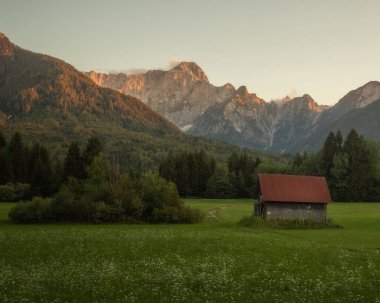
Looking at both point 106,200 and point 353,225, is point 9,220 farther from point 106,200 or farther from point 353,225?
point 353,225

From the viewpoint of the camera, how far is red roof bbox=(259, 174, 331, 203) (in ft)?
258

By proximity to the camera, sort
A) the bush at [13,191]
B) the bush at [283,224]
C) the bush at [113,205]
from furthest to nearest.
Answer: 1. the bush at [13,191]
2. the bush at [113,205]
3. the bush at [283,224]

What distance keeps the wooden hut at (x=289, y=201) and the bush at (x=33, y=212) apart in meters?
36.6

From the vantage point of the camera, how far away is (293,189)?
80500 millimetres

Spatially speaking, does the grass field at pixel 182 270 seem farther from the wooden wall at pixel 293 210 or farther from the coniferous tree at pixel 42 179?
the coniferous tree at pixel 42 179

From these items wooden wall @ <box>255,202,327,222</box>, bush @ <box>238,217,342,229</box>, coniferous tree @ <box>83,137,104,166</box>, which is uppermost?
coniferous tree @ <box>83,137,104,166</box>

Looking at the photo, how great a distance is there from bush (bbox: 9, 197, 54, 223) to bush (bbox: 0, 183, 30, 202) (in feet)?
143

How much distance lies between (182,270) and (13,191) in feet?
313

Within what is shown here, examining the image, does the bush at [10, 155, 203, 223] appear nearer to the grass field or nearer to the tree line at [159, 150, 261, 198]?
the grass field

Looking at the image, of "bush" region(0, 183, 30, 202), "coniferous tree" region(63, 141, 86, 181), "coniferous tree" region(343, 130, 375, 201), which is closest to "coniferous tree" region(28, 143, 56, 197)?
"coniferous tree" region(63, 141, 86, 181)

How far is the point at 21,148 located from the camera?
430ft

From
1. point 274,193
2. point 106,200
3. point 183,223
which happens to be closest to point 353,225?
point 274,193

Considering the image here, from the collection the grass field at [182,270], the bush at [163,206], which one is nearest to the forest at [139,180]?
the bush at [163,206]

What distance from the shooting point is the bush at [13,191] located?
109875mm
